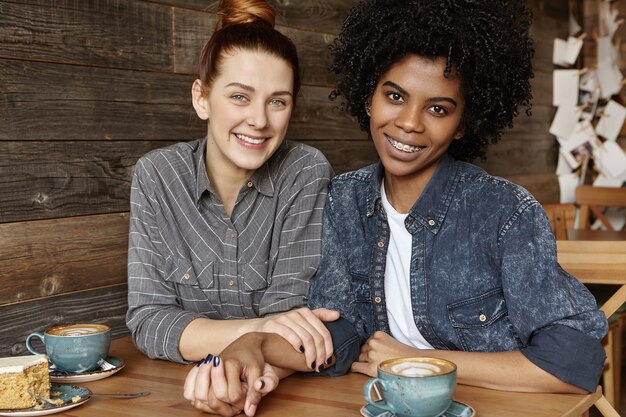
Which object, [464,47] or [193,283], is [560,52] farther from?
[193,283]

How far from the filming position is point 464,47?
153 centimetres

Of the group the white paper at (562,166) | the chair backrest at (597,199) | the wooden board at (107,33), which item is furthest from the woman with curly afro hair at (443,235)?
the white paper at (562,166)

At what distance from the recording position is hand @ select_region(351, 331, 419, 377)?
56.5 inches

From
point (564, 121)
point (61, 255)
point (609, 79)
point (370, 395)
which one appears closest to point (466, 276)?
point (370, 395)

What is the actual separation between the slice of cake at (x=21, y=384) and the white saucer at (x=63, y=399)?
18 mm

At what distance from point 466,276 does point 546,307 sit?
0.18m

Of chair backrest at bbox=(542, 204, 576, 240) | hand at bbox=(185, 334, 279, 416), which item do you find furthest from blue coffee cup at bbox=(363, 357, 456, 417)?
chair backrest at bbox=(542, 204, 576, 240)

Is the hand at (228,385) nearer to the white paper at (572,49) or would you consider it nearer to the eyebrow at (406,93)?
the eyebrow at (406,93)

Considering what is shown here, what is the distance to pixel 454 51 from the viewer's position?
1543mm

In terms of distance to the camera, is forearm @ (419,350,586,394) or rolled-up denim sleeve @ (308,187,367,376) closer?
forearm @ (419,350,586,394)

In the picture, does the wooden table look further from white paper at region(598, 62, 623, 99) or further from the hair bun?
white paper at region(598, 62, 623, 99)

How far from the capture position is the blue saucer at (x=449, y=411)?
45.7 inches

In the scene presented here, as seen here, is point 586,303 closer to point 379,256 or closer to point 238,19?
point 379,256

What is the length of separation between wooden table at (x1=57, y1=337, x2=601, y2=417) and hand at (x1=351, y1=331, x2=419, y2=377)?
0.02 meters
